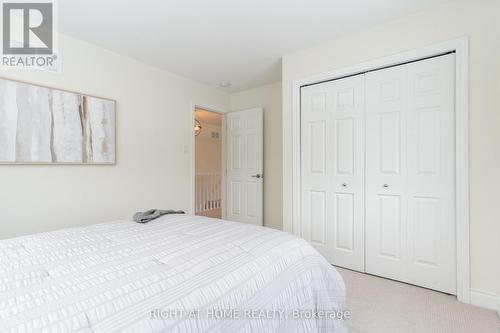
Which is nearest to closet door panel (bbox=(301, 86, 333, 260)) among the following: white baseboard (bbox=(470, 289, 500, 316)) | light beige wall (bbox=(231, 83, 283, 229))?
light beige wall (bbox=(231, 83, 283, 229))

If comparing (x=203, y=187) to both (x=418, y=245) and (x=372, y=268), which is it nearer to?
(x=372, y=268)

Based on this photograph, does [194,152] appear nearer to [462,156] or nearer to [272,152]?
[272,152]

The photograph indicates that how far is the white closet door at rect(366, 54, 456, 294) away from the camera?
6.66ft

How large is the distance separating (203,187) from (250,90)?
2.23 m

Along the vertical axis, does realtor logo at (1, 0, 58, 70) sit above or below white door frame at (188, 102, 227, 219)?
above

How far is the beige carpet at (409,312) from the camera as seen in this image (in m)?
1.60

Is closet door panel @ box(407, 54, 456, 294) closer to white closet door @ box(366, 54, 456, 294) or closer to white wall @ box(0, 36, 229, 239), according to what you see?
white closet door @ box(366, 54, 456, 294)

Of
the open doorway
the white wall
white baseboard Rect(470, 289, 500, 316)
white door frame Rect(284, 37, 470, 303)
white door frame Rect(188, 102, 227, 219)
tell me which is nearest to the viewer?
white baseboard Rect(470, 289, 500, 316)

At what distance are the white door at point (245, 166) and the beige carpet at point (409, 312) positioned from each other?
80.4 inches

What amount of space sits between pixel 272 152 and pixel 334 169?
1.43 meters

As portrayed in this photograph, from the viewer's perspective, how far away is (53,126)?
7.52 feet

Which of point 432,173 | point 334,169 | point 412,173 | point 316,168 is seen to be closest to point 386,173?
point 412,173

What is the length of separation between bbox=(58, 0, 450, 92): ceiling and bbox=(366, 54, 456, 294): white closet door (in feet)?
1.99

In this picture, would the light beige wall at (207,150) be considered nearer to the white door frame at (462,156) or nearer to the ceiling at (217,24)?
the ceiling at (217,24)
